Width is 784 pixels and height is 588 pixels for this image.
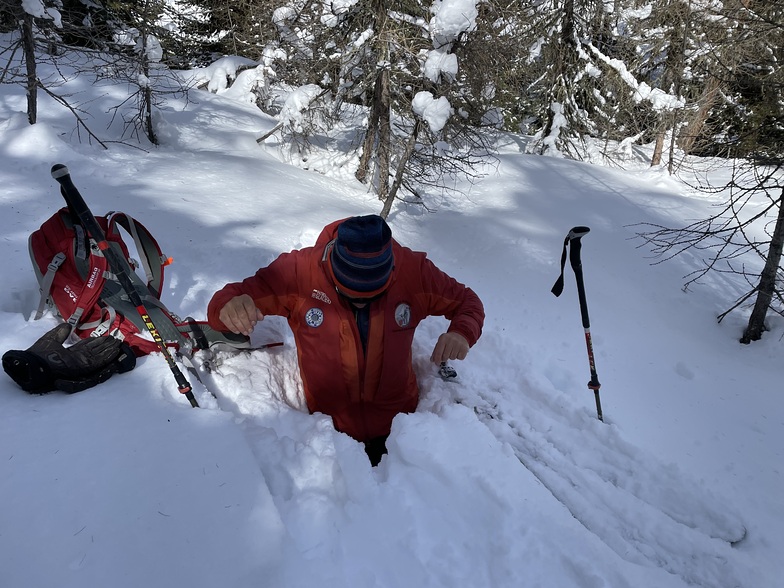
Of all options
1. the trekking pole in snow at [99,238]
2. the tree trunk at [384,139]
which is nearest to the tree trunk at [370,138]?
the tree trunk at [384,139]

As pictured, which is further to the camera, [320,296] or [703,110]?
[703,110]

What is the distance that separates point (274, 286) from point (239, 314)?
0.39 metres

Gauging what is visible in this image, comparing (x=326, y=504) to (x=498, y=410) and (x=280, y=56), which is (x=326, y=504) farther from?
(x=280, y=56)

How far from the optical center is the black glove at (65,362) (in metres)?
2.32

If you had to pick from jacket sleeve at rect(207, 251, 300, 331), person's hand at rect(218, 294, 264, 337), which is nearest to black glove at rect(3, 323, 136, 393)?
jacket sleeve at rect(207, 251, 300, 331)

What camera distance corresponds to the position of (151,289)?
11.3ft

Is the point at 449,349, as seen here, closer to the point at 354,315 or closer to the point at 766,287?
the point at 354,315

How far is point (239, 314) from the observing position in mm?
2658

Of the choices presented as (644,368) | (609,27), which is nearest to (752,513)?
(644,368)

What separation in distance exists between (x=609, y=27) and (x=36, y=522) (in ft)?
54.9

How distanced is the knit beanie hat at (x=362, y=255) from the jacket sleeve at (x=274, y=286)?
37 cm

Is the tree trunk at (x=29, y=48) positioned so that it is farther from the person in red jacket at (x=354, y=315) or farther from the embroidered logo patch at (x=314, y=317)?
the embroidered logo patch at (x=314, y=317)

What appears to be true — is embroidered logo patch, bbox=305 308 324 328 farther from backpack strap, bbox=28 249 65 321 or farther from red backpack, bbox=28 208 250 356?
backpack strap, bbox=28 249 65 321

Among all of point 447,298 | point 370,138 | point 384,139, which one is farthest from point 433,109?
point 447,298
